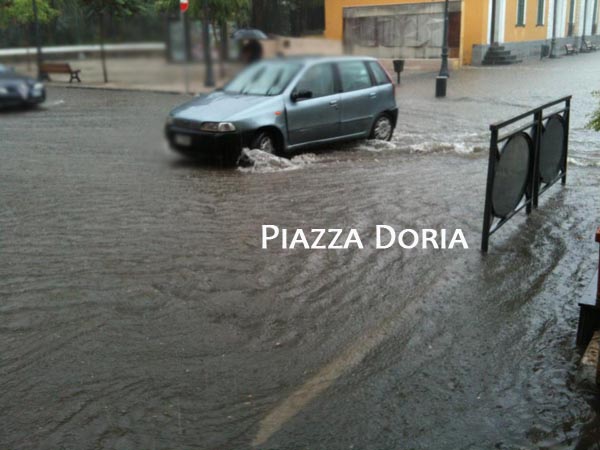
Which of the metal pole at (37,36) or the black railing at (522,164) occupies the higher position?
the metal pole at (37,36)

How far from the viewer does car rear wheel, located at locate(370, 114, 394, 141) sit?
10586mm

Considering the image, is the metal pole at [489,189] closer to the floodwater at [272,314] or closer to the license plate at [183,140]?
the floodwater at [272,314]

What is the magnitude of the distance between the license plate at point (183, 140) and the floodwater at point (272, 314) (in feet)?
0.55

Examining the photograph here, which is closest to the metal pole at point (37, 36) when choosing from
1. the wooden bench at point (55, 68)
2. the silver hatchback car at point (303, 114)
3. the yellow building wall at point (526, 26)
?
the wooden bench at point (55, 68)

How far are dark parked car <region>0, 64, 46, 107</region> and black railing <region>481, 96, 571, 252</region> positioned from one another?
3.43 m

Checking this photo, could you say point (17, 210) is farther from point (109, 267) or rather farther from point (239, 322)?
point (239, 322)

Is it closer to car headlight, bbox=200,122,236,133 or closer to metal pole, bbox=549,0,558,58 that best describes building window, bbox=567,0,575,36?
metal pole, bbox=549,0,558,58

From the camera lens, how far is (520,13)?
1224 inches

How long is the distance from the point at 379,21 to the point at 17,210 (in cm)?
428

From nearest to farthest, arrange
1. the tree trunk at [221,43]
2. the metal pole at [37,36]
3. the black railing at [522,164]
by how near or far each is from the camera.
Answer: the metal pole at [37,36] < the tree trunk at [221,43] < the black railing at [522,164]

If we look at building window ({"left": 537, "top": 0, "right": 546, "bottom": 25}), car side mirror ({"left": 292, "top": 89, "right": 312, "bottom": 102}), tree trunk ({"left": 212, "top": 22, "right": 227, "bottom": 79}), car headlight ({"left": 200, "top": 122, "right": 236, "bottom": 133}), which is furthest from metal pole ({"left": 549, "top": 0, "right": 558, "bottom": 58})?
tree trunk ({"left": 212, "top": 22, "right": 227, "bottom": 79})

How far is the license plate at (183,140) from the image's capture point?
16.8ft

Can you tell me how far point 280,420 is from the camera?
3270 mm

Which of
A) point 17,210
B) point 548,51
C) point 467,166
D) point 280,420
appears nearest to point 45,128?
point 17,210
